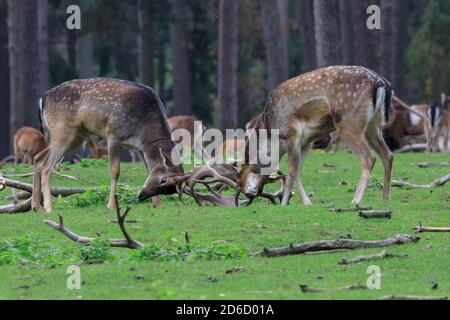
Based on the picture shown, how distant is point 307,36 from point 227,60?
9403mm

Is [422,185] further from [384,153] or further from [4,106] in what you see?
[4,106]

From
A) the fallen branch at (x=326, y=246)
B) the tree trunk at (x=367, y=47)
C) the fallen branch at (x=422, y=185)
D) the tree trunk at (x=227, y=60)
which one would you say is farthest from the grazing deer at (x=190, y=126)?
the fallen branch at (x=326, y=246)

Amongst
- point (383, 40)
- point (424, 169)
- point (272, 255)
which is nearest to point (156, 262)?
point (272, 255)

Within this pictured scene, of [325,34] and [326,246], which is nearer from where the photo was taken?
[326,246]

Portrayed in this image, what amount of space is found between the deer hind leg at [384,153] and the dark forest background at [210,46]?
1389cm

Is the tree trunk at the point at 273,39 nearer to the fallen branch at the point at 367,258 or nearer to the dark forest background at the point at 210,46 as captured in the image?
the dark forest background at the point at 210,46

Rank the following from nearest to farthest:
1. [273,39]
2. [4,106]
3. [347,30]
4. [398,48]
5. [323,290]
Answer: [323,290], [347,30], [273,39], [4,106], [398,48]

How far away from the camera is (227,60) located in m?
31.3

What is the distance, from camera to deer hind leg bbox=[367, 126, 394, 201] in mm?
15406

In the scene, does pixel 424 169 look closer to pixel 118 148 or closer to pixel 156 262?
pixel 118 148

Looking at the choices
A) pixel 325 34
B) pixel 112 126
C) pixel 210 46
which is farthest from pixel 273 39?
pixel 112 126
